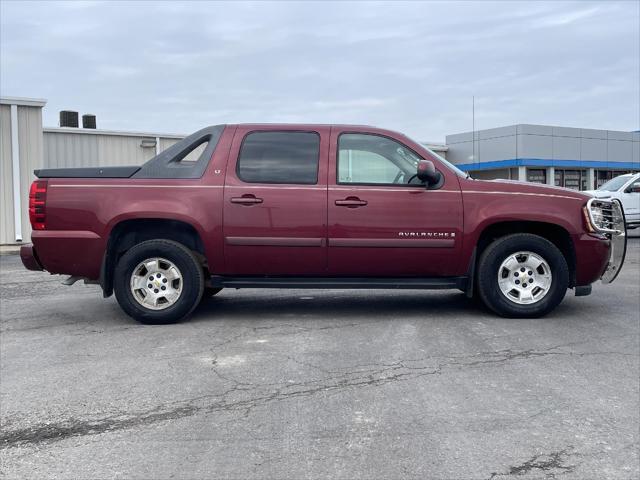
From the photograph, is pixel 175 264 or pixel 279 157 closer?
pixel 175 264

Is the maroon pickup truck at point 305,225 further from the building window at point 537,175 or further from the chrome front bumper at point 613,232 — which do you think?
the building window at point 537,175

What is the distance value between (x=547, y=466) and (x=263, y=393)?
1.80m

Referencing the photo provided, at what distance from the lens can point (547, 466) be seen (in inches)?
131

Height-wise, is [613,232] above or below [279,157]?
below

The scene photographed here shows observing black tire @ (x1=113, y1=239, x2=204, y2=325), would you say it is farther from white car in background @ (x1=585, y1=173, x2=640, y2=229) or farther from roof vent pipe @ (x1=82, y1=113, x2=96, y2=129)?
roof vent pipe @ (x1=82, y1=113, x2=96, y2=129)

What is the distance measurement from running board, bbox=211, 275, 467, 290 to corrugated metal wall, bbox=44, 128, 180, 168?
57.2 ft

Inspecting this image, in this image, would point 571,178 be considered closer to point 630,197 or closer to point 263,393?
point 630,197

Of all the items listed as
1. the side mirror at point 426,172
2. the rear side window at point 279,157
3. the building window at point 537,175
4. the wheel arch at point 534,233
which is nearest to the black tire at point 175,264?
the rear side window at point 279,157

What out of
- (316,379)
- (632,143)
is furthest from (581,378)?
(632,143)

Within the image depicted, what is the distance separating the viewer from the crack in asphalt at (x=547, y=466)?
3252 millimetres

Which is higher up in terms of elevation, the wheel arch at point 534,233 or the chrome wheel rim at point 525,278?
the wheel arch at point 534,233

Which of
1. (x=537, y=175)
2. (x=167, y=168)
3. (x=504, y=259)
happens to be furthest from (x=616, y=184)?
(x=537, y=175)

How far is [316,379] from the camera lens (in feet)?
15.5

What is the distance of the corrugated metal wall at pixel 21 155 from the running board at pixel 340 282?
51.2 ft
